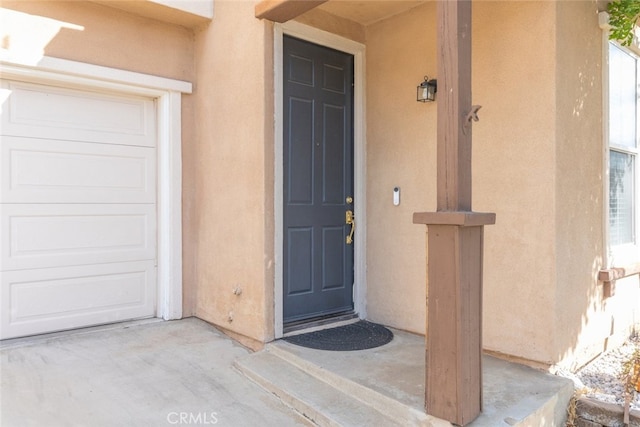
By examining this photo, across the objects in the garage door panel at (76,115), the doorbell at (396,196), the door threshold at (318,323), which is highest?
the garage door panel at (76,115)

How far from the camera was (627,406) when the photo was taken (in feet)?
8.76

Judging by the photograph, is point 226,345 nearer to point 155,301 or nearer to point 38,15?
point 155,301

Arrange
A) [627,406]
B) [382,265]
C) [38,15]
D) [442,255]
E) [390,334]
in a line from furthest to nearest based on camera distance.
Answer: [382,265] < [390,334] < [38,15] < [627,406] < [442,255]

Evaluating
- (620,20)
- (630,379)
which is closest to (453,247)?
(630,379)

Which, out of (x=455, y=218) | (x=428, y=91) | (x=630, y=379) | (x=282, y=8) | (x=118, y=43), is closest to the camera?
(x=455, y=218)

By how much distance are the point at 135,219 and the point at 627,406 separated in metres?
3.79

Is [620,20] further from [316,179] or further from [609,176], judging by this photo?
[316,179]

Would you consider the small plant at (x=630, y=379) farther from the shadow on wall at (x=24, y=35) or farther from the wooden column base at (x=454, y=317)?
the shadow on wall at (x=24, y=35)

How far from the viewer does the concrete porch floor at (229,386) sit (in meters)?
2.46

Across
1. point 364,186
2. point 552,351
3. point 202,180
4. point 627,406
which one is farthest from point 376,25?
point 627,406

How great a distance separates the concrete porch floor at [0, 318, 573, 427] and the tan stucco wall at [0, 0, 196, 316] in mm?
1057

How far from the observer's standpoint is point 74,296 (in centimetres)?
368

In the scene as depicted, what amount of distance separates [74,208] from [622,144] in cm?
455
